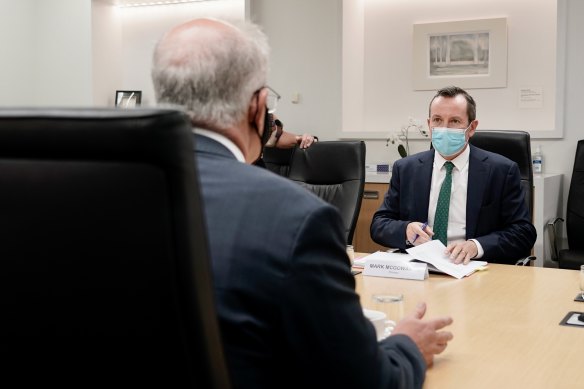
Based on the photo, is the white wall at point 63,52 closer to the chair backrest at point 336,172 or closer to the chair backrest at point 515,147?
the chair backrest at point 336,172

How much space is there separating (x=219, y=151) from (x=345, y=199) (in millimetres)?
2458

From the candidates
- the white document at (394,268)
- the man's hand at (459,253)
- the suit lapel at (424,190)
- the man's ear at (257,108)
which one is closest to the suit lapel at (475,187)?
the suit lapel at (424,190)

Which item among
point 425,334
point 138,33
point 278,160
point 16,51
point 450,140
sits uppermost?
point 138,33

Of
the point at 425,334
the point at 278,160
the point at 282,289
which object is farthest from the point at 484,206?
the point at 282,289

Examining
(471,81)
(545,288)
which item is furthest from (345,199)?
(471,81)

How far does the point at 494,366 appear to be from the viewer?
1413mm

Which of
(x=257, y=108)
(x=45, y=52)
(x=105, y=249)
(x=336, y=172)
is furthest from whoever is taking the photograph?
(x=45, y=52)

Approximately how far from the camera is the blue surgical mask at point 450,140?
3.02 m

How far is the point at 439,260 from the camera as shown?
2.40m

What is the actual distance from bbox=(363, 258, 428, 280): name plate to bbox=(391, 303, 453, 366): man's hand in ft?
2.89

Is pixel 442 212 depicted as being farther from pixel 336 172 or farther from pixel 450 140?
pixel 336 172

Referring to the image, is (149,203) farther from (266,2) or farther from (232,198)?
(266,2)

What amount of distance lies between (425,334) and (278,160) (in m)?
2.69

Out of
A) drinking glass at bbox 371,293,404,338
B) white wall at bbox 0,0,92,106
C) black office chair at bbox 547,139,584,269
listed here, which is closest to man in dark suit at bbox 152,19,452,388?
drinking glass at bbox 371,293,404,338
